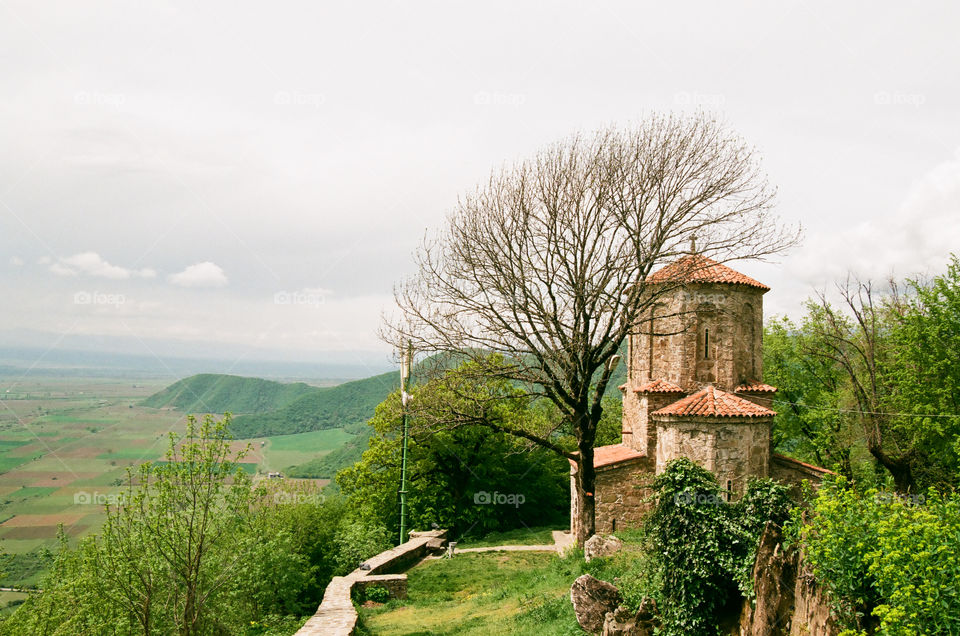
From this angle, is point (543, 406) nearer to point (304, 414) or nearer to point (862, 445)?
point (862, 445)

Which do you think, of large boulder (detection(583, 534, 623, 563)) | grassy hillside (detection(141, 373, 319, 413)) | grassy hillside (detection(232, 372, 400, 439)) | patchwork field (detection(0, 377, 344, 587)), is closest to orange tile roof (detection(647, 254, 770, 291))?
large boulder (detection(583, 534, 623, 563))

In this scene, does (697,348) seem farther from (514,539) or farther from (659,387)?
(514,539)

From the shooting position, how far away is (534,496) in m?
29.4

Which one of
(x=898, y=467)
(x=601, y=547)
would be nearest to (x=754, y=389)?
(x=898, y=467)

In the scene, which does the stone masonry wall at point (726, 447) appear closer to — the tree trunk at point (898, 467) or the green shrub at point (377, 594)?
the green shrub at point (377, 594)

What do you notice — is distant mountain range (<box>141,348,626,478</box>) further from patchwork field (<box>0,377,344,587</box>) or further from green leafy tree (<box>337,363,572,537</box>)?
green leafy tree (<box>337,363,572,537</box>)

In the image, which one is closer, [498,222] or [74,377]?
[498,222]

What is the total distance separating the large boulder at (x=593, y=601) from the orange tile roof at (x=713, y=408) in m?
6.27

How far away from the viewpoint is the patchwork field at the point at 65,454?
39.9 metres

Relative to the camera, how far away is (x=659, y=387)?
55.4 ft

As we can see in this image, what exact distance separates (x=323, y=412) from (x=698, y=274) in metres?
78.0

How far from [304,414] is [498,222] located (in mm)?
78332

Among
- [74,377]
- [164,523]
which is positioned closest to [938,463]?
[164,523]

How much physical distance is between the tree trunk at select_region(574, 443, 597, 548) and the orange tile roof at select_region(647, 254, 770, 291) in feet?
17.1
